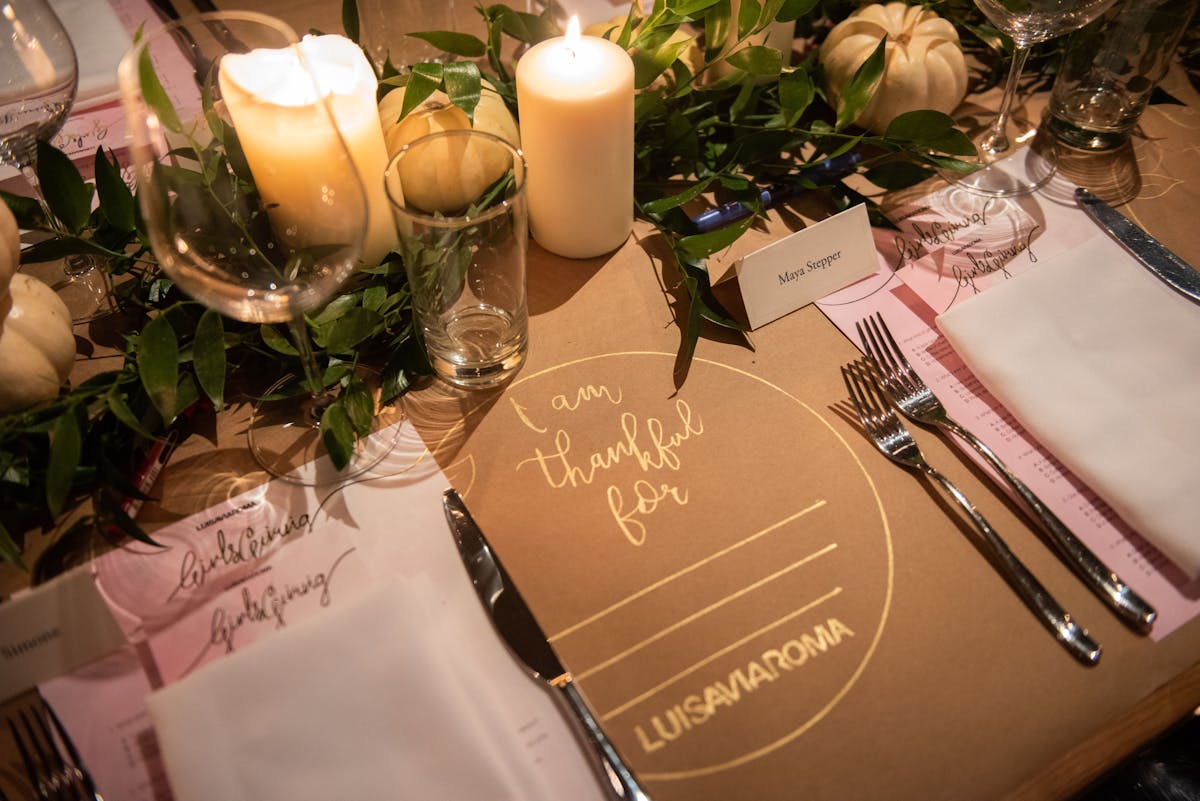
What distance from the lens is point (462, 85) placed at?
81 centimetres

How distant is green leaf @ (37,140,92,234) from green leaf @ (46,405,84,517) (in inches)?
9.1

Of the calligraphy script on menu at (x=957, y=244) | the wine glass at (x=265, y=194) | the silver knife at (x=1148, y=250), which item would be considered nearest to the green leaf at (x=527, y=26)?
the wine glass at (x=265, y=194)

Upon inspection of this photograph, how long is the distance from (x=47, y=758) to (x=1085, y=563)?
77 cm

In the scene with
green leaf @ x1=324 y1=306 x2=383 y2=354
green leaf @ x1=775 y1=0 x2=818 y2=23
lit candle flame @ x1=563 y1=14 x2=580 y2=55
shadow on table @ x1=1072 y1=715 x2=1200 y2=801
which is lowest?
shadow on table @ x1=1072 y1=715 x2=1200 y2=801

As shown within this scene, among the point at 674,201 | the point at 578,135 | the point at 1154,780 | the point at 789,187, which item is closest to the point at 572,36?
the point at 578,135

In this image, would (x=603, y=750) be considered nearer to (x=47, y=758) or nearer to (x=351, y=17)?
(x=47, y=758)

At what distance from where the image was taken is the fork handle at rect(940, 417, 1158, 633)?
25.3 inches

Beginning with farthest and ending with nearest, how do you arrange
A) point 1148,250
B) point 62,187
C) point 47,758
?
1. point 1148,250
2. point 62,187
3. point 47,758

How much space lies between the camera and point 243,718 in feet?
1.85

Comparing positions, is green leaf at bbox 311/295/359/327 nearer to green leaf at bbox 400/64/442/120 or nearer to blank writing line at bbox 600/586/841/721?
green leaf at bbox 400/64/442/120

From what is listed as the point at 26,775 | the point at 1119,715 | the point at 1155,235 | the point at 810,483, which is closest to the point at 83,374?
the point at 26,775

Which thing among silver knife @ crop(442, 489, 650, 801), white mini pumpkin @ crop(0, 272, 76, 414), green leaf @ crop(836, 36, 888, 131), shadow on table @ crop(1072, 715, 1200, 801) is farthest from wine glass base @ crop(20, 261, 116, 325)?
shadow on table @ crop(1072, 715, 1200, 801)

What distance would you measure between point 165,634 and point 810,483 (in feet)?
1.75

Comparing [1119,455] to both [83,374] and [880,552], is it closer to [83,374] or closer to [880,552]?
[880,552]
